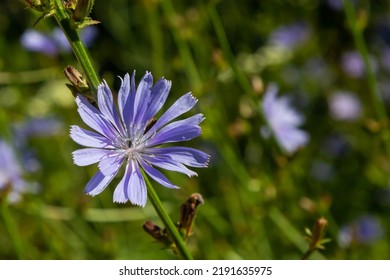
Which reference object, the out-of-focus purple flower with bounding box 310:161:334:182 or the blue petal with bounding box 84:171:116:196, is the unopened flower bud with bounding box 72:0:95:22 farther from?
the out-of-focus purple flower with bounding box 310:161:334:182

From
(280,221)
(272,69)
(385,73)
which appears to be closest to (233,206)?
(280,221)

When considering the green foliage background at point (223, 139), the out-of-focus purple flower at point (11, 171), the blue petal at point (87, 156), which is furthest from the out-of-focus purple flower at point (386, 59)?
the blue petal at point (87, 156)

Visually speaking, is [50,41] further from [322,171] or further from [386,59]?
[386,59]

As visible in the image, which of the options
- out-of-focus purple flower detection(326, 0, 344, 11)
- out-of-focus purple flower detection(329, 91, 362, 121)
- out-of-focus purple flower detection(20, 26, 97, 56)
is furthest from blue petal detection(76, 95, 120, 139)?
out-of-focus purple flower detection(326, 0, 344, 11)

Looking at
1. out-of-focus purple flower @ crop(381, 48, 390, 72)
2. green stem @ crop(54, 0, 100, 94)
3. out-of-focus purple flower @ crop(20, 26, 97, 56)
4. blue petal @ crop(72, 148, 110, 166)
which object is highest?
green stem @ crop(54, 0, 100, 94)

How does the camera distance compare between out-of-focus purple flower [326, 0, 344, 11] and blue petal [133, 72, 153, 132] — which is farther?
out-of-focus purple flower [326, 0, 344, 11]

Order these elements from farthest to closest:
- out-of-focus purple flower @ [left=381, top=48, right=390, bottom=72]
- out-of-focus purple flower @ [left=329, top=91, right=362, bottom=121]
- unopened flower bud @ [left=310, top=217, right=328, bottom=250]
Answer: out-of-focus purple flower @ [left=381, top=48, right=390, bottom=72], out-of-focus purple flower @ [left=329, top=91, right=362, bottom=121], unopened flower bud @ [left=310, top=217, right=328, bottom=250]

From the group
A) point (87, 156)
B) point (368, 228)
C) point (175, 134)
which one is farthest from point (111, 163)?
point (368, 228)

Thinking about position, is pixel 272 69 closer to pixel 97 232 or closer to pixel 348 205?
pixel 348 205
